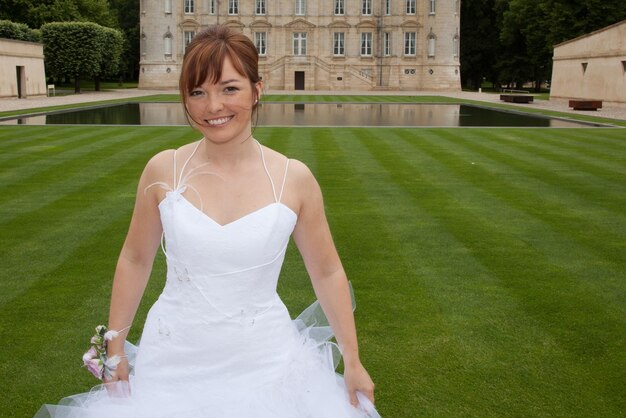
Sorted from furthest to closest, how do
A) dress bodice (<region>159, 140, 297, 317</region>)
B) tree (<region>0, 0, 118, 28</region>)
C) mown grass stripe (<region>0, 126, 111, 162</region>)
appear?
tree (<region>0, 0, 118, 28</region>) → mown grass stripe (<region>0, 126, 111, 162</region>) → dress bodice (<region>159, 140, 297, 317</region>)

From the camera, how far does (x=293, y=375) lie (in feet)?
9.07

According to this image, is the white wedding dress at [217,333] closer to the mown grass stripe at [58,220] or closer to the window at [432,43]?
the mown grass stripe at [58,220]

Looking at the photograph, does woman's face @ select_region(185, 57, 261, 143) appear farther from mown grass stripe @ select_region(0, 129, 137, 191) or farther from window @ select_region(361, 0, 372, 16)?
window @ select_region(361, 0, 372, 16)

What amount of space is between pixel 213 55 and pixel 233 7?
7541 centimetres

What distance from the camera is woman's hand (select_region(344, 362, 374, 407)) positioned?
2838 mm

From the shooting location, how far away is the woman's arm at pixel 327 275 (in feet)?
9.25

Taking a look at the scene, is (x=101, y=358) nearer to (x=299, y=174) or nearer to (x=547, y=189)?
(x=299, y=174)

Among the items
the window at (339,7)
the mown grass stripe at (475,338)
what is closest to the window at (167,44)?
the window at (339,7)

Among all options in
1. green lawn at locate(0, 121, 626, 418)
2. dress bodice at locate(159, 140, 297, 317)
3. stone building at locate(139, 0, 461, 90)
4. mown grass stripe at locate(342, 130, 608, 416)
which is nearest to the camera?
dress bodice at locate(159, 140, 297, 317)

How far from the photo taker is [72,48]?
5953 centimetres

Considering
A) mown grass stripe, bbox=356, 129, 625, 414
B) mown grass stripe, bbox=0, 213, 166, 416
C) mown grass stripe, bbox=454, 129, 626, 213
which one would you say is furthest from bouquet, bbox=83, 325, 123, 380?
mown grass stripe, bbox=454, 129, 626, 213

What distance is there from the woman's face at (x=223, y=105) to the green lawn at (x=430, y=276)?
2671mm

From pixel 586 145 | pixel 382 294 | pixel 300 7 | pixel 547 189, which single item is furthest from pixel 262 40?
pixel 382 294

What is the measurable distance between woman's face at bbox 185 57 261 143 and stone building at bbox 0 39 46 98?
48071 mm
